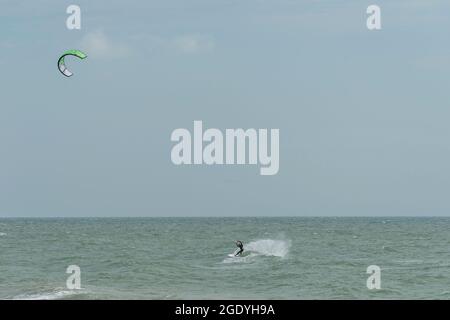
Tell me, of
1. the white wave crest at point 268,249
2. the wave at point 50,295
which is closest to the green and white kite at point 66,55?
the wave at point 50,295

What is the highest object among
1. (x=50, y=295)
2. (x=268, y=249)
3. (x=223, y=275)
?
(x=268, y=249)

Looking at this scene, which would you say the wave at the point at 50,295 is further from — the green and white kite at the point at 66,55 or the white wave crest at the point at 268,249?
the white wave crest at the point at 268,249

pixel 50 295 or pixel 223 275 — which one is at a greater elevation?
pixel 223 275

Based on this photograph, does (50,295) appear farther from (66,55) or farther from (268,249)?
(268,249)

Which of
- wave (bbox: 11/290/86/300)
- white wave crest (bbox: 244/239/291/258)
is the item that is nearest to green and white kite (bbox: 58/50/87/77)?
wave (bbox: 11/290/86/300)

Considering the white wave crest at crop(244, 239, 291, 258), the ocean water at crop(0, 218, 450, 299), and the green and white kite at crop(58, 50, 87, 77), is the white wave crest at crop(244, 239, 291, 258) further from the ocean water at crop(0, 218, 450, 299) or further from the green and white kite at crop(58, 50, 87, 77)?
the green and white kite at crop(58, 50, 87, 77)

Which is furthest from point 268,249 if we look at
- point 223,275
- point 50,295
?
point 50,295

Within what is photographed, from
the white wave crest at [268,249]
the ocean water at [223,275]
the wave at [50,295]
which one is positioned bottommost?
the wave at [50,295]

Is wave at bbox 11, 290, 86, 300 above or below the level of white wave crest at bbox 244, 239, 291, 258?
below
